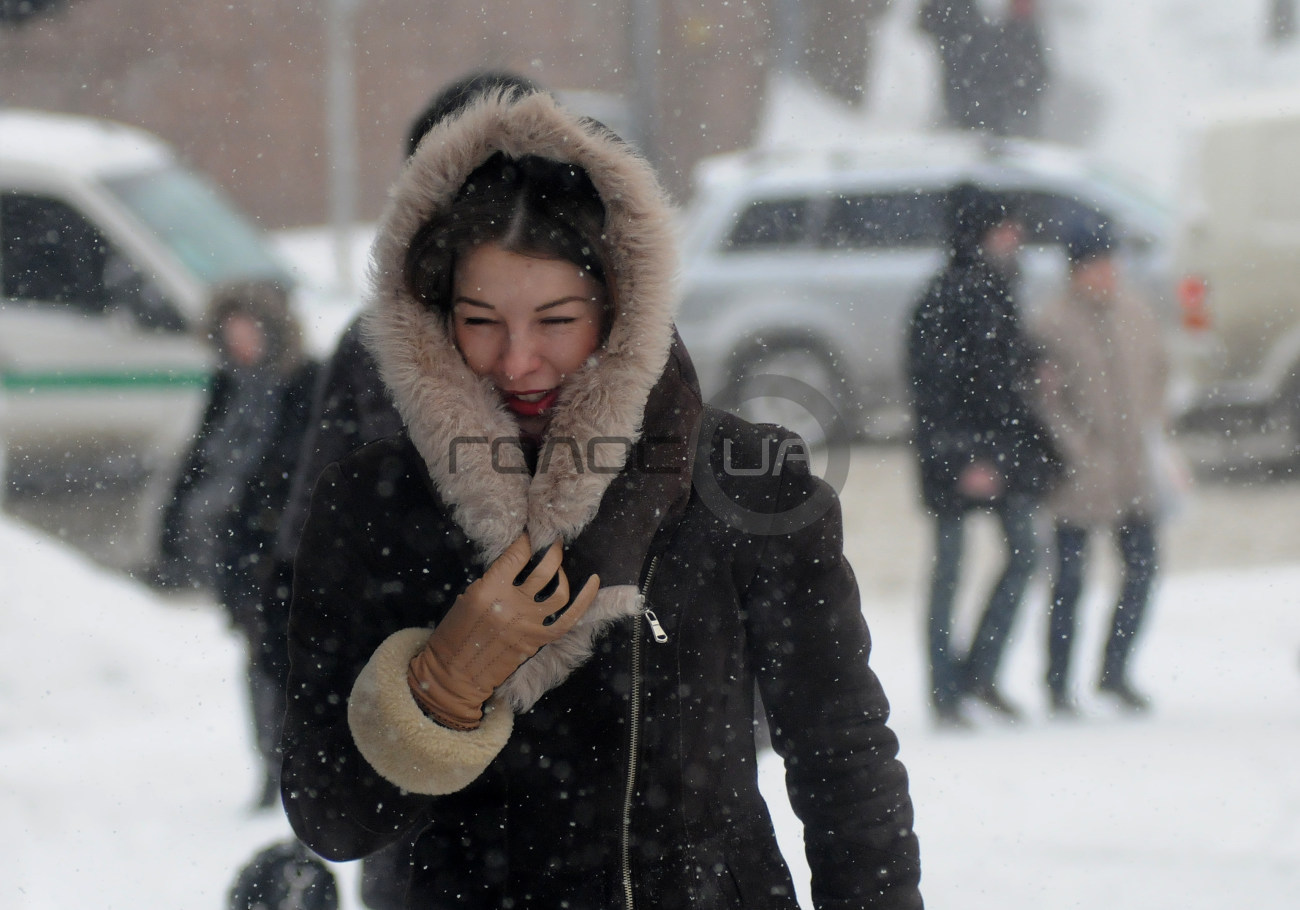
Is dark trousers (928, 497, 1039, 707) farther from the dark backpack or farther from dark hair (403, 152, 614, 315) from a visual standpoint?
dark hair (403, 152, 614, 315)

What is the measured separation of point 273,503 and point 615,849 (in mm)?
1504

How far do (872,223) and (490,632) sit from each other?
2.70 m

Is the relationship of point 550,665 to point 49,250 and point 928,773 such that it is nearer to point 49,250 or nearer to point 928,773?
point 928,773

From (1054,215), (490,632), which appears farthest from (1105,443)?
(490,632)

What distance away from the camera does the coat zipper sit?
1079 millimetres

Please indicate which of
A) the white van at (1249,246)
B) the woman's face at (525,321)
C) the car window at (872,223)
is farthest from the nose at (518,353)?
the white van at (1249,246)

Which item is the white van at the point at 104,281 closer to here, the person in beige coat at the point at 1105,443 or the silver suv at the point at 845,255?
the silver suv at the point at 845,255

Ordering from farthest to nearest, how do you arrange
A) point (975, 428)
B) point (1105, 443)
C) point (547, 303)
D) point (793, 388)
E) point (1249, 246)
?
point (1249, 246), point (793, 388), point (1105, 443), point (975, 428), point (547, 303)

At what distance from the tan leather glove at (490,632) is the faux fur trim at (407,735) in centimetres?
1

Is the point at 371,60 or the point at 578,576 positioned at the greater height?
the point at 371,60

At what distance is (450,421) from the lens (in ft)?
3.55

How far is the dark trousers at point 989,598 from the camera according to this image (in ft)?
11.0

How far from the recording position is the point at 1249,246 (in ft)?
17.3

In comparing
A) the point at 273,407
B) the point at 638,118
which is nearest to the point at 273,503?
the point at 273,407
